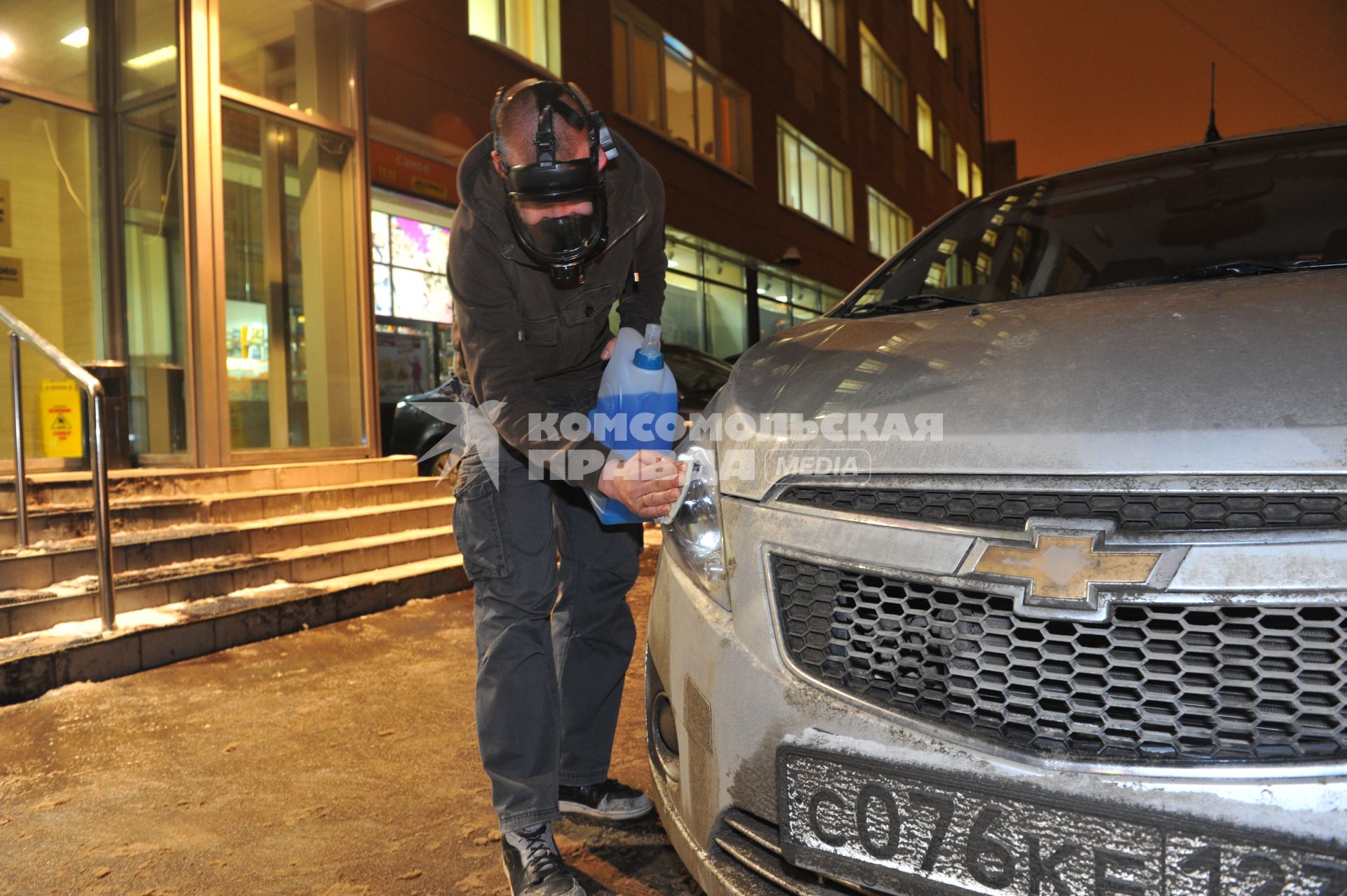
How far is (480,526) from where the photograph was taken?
2189 mm

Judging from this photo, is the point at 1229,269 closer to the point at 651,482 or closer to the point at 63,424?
the point at 651,482

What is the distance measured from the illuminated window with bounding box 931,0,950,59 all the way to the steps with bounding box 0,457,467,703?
3293cm

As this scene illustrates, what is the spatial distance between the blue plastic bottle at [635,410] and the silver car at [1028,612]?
0.24m

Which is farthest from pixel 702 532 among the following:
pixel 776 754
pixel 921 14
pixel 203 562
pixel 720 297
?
pixel 921 14

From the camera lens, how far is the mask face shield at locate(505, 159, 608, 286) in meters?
1.96

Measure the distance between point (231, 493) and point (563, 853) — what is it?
14.6ft

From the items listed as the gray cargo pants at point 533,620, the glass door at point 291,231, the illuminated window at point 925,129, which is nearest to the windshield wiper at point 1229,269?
the gray cargo pants at point 533,620

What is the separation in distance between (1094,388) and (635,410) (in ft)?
3.26

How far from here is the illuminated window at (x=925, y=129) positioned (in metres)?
32.3

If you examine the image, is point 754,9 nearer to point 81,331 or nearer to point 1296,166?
point 81,331

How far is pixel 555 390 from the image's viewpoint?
239cm

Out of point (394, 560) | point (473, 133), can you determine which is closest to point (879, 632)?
point (394, 560)

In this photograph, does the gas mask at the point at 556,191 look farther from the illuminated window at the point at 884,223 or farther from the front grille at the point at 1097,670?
the illuminated window at the point at 884,223

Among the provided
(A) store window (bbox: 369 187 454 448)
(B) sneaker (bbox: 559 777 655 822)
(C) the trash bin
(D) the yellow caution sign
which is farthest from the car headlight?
(A) store window (bbox: 369 187 454 448)
